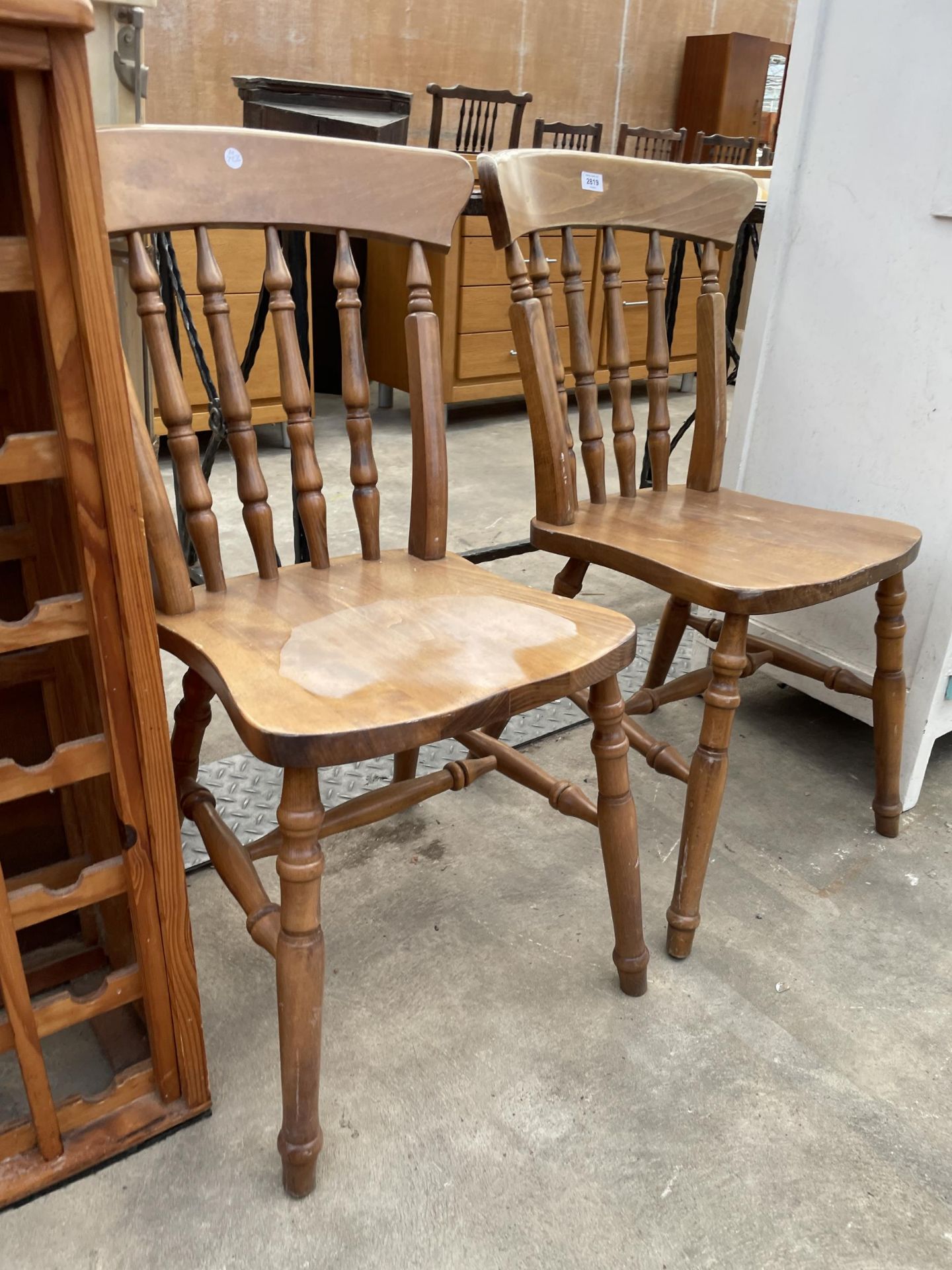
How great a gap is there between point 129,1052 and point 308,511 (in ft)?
2.14

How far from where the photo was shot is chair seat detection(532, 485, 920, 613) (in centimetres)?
117

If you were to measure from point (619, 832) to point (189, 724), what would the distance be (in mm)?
538

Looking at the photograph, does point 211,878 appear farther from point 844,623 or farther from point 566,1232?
point 844,623

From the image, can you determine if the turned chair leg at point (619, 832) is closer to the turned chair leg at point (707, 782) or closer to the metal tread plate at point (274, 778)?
the turned chair leg at point (707, 782)

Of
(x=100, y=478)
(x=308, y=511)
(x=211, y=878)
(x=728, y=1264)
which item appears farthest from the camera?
(x=211, y=878)

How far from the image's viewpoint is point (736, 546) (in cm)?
130

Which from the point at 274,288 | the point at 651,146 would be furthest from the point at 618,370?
the point at 651,146

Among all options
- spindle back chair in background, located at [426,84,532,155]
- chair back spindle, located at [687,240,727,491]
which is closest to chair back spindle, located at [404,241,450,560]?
chair back spindle, located at [687,240,727,491]

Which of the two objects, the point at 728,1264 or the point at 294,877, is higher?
the point at 294,877

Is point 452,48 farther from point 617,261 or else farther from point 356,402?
point 356,402

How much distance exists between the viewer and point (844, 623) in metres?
1.72

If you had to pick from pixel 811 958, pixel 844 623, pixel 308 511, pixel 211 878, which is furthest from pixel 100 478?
pixel 844 623

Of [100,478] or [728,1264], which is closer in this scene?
[100,478]

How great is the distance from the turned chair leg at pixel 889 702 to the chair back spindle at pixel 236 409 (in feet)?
2.85
